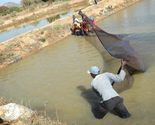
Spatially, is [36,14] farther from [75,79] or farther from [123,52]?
[123,52]

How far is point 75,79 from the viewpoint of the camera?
1245cm

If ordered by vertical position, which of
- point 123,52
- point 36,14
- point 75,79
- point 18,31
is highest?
point 123,52

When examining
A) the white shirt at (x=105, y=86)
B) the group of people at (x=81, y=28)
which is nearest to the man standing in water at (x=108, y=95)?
the white shirt at (x=105, y=86)

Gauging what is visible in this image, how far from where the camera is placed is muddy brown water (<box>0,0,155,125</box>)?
9.47 m

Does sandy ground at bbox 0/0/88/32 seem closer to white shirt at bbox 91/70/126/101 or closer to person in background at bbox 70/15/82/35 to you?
person in background at bbox 70/15/82/35

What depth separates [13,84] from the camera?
13.8m

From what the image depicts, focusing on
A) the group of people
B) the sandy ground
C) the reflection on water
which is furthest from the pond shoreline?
the sandy ground

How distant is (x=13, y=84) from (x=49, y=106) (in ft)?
11.4

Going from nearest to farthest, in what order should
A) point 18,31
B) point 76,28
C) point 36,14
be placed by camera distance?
point 76,28 < point 18,31 < point 36,14

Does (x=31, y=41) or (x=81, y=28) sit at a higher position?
(x=81, y=28)

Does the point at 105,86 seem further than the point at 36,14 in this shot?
No

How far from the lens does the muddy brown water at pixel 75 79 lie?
373 inches

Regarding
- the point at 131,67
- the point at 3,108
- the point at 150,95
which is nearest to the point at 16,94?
the point at 3,108

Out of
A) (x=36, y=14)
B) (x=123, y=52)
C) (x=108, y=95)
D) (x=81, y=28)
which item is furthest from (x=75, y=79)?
(x=36, y=14)
